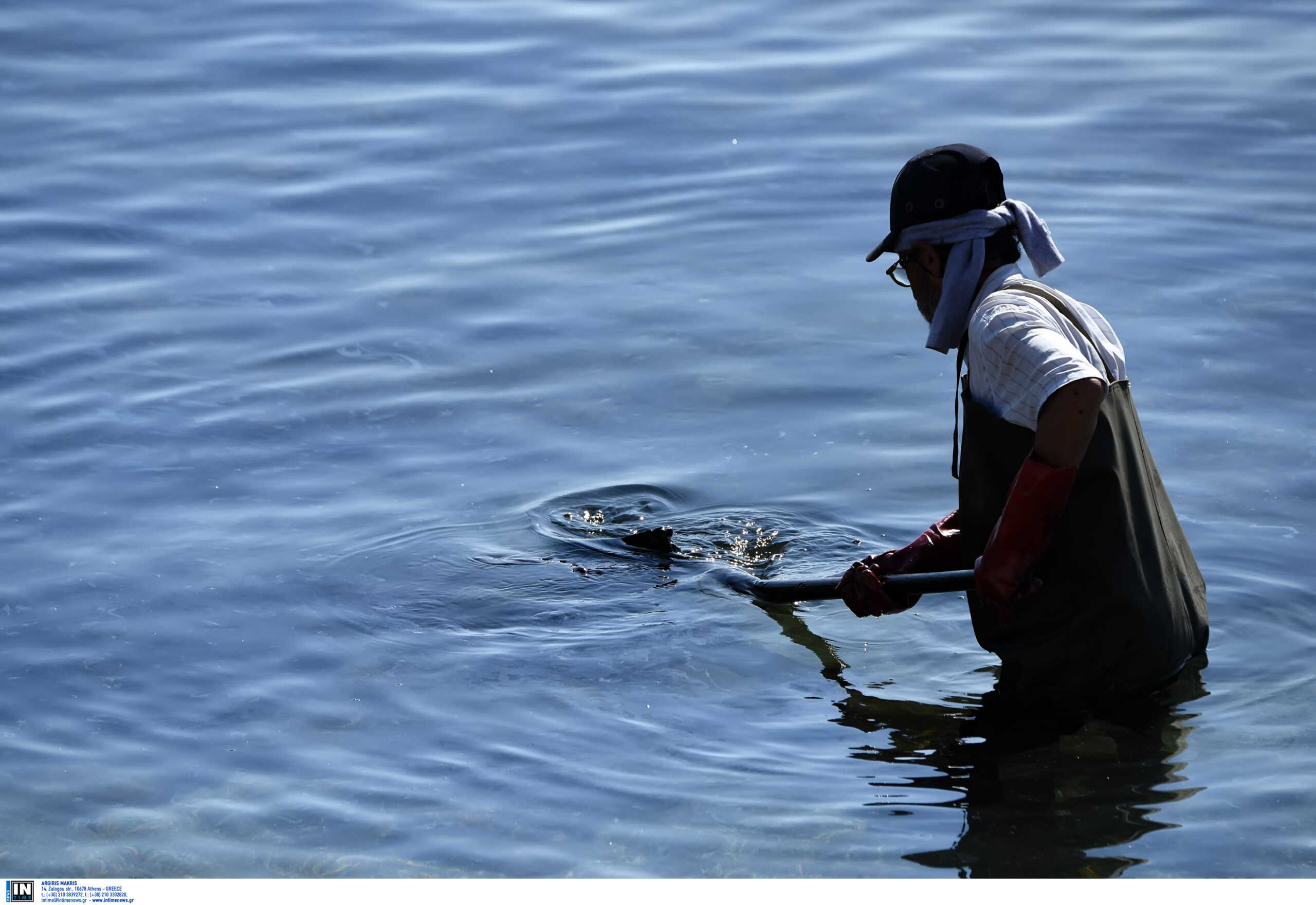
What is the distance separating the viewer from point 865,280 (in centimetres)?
927

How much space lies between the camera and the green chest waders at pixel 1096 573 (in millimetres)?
4320

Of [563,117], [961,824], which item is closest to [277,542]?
[961,824]

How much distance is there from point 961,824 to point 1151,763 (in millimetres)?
608

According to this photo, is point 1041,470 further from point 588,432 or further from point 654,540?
point 588,432

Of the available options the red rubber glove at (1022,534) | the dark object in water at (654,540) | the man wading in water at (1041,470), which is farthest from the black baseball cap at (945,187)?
the dark object in water at (654,540)

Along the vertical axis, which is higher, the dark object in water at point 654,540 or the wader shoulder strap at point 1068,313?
the wader shoulder strap at point 1068,313

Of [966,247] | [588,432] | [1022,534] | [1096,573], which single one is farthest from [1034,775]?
[588,432]

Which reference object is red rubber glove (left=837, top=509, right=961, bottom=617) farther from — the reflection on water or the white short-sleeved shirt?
the white short-sleeved shirt

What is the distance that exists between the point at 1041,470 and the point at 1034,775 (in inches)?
→ 36.0

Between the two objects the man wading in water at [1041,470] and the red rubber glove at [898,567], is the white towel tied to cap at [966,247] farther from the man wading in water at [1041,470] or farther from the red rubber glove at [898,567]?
the red rubber glove at [898,567]

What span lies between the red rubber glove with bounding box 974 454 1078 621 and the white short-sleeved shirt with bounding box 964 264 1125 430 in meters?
0.16

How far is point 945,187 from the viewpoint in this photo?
450 cm

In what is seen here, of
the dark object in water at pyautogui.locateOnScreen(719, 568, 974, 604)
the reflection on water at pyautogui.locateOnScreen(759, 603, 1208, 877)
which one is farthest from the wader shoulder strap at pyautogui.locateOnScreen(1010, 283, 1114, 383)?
the reflection on water at pyautogui.locateOnScreen(759, 603, 1208, 877)

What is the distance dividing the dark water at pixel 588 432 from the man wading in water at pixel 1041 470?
0.87 feet
